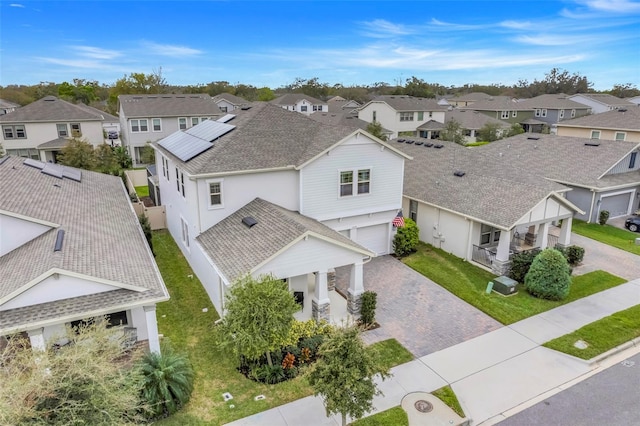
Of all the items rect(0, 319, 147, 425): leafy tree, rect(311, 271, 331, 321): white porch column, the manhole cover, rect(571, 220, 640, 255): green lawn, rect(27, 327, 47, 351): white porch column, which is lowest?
the manhole cover

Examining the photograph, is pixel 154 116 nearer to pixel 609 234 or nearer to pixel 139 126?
pixel 139 126

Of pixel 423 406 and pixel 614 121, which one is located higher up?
pixel 614 121

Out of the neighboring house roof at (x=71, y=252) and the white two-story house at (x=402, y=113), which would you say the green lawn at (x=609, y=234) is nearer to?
the neighboring house roof at (x=71, y=252)

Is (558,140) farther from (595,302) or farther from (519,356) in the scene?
(519,356)

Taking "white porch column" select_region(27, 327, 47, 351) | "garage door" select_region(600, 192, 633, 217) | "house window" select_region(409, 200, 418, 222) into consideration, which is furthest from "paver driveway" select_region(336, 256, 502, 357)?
"garage door" select_region(600, 192, 633, 217)

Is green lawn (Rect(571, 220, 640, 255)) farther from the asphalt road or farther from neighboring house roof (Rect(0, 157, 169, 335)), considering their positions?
neighboring house roof (Rect(0, 157, 169, 335))

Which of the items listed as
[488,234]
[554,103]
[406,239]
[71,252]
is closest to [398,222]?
[406,239]

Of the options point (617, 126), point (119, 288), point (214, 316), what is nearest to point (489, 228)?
point (214, 316)
